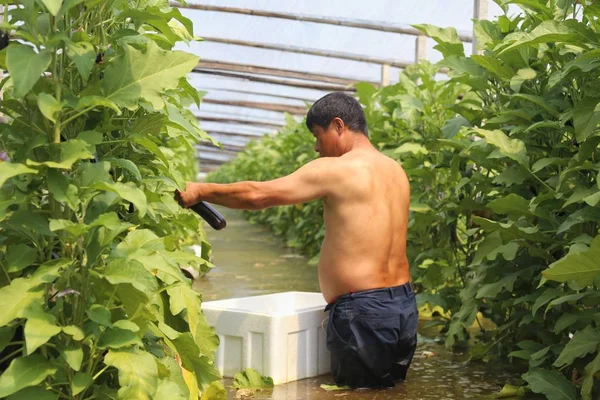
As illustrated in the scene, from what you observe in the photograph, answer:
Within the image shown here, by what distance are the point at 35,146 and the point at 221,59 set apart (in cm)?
1497

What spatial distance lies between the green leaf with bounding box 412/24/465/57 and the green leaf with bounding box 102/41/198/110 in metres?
2.36

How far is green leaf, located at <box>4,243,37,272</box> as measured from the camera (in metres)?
2.49

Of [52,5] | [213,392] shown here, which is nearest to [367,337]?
[213,392]


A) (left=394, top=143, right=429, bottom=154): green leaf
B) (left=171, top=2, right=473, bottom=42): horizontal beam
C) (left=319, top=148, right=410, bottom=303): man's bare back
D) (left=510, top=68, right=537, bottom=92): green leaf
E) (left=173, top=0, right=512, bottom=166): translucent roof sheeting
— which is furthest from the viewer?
(left=173, top=0, right=512, bottom=166): translucent roof sheeting

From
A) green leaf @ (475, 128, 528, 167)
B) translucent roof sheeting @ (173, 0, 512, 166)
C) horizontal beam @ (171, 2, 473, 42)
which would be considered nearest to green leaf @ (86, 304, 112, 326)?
green leaf @ (475, 128, 528, 167)

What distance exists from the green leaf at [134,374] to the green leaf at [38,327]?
174 mm

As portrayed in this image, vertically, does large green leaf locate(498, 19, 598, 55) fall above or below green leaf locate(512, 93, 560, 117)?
above

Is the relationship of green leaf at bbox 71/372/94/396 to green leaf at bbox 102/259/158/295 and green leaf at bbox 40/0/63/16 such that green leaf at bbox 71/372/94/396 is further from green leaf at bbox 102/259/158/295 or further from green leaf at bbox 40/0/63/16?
green leaf at bbox 40/0/63/16

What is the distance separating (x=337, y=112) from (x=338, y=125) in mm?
65

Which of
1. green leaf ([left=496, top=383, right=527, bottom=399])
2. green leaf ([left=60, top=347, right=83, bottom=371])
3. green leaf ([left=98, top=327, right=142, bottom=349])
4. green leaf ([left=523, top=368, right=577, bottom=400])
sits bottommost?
green leaf ([left=496, top=383, right=527, bottom=399])

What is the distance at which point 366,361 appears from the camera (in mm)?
4199

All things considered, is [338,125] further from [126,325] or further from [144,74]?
[126,325]

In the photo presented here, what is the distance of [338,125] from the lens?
450 cm

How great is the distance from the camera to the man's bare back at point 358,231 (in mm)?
4293
